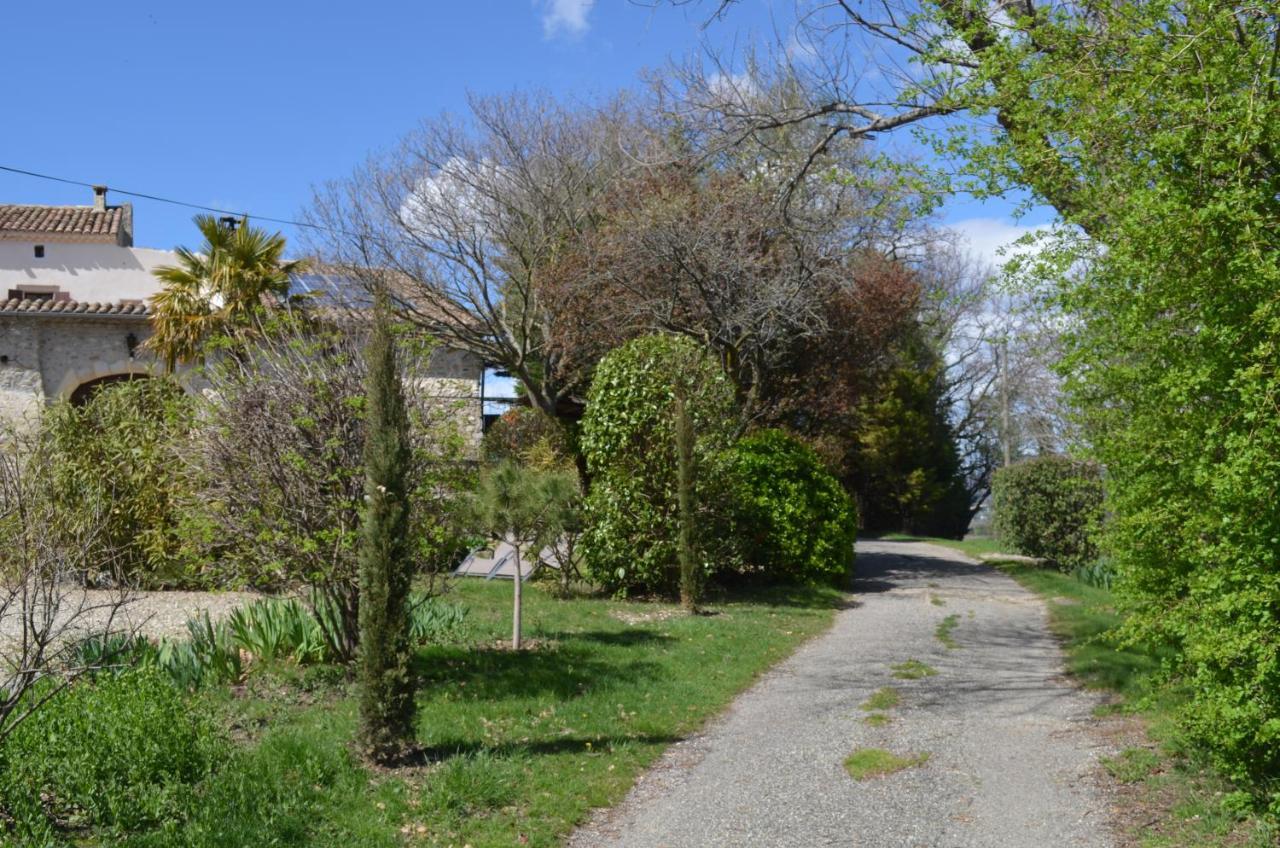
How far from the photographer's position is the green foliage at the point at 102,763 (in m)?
5.41

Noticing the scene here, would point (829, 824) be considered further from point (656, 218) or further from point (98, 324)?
point (98, 324)

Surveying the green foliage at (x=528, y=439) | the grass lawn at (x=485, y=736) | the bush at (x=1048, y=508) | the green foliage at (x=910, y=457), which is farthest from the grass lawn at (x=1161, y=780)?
the green foliage at (x=910, y=457)

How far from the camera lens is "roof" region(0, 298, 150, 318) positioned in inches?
888

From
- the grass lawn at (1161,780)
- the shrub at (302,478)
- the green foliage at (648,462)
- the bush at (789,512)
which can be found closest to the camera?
the grass lawn at (1161,780)

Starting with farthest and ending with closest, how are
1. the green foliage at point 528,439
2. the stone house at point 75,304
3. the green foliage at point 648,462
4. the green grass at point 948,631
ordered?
1. the stone house at point 75,304
2. the green foliage at point 528,439
3. the green foliage at point 648,462
4. the green grass at point 948,631

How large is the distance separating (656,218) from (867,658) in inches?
419

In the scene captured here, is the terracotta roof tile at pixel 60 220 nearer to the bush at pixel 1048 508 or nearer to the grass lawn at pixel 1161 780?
the bush at pixel 1048 508

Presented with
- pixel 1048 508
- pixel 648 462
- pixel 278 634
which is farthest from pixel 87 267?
pixel 1048 508

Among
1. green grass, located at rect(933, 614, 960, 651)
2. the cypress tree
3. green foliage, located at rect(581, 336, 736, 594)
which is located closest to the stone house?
green foliage, located at rect(581, 336, 736, 594)

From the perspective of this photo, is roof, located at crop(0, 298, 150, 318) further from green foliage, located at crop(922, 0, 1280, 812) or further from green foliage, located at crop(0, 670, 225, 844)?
green foliage, located at crop(922, 0, 1280, 812)

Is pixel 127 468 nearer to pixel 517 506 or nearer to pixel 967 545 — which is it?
pixel 517 506

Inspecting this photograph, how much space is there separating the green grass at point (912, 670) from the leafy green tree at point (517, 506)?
371 centimetres

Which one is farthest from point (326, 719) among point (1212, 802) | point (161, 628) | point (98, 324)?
point (98, 324)

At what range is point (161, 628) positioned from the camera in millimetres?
10961
